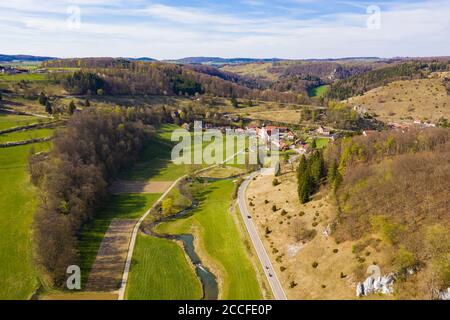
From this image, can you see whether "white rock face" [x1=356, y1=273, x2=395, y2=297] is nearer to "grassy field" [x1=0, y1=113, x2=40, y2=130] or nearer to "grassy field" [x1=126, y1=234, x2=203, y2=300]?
"grassy field" [x1=126, y1=234, x2=203, y2=300]

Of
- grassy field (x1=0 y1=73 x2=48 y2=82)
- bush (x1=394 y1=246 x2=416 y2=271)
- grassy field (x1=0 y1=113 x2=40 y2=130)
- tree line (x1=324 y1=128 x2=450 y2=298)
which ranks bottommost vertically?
bush (x1=394 y1=246 x2=416 y2=271)

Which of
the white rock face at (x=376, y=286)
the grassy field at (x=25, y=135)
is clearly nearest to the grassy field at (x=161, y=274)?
the white rock face at (x=376, y=286)

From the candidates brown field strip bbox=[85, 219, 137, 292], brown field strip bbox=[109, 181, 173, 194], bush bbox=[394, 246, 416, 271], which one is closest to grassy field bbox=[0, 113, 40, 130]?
brown field strip bbox=[109, 181, 173, 194]

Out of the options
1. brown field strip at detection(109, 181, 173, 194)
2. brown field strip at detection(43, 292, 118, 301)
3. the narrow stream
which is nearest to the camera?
brown field strip at detection(43, 292, 118, 301)

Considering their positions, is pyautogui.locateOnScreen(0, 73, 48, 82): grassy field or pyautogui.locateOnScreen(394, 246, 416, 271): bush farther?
pyautogui.locateOnScreen(0, 73, 48, 82): grassy field

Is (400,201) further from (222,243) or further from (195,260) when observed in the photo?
(195,260)

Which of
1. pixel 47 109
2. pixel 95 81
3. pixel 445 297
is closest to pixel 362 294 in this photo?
pixel 445 297
